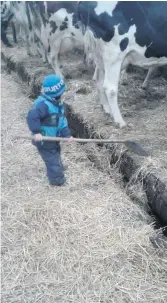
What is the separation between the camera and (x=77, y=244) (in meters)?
3.11

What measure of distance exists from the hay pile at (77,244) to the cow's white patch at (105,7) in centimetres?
174

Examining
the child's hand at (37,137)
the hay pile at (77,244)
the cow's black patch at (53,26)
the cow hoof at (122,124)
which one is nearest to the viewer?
the hay pile at (77,244)

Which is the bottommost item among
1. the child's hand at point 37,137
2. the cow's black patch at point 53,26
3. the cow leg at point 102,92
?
the cow leg at point 102,92

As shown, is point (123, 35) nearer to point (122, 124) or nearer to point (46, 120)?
point (122, 124)

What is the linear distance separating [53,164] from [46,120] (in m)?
0.43

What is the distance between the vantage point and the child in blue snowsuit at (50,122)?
11.5ft

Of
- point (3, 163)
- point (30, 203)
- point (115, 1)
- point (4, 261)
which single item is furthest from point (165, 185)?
point (115, 1)

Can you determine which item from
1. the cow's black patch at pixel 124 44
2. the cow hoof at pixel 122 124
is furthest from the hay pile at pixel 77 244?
the cow's black patch at pixel 124 44

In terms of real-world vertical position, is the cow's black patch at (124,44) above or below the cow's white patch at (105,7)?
below

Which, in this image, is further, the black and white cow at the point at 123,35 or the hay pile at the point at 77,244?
the black and white cow at the point at 123,35

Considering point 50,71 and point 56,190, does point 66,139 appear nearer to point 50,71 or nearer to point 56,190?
point 56,190

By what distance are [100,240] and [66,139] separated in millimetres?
931

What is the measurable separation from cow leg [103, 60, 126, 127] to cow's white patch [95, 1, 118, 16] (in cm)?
56

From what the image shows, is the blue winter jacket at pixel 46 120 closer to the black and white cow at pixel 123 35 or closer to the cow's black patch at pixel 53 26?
the black and white cow at pixel 123 35
